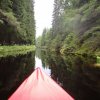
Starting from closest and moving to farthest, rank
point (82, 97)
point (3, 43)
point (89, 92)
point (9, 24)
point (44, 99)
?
point (44, 99), point (82, 97), point (89, 92), point (9, 24), point (3, 43)

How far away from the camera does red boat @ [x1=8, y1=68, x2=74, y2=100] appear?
19.0ft

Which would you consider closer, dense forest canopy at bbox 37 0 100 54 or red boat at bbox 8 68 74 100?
red boat at bbox 8 68 74 100

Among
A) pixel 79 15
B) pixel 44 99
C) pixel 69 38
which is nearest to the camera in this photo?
pixel 44 99

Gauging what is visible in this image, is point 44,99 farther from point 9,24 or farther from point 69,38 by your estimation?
point 69,38

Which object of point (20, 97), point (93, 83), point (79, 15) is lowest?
point (93, 83)

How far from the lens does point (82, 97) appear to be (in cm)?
1235

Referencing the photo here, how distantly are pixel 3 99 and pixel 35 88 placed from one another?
543 centimetres

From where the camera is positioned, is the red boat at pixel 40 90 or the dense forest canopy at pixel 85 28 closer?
the red boat at pixel 40 90

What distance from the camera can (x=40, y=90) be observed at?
5.87 metres

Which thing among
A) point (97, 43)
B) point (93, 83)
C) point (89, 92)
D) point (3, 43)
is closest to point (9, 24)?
point (3, 43)

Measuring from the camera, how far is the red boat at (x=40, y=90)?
5781 millimetres

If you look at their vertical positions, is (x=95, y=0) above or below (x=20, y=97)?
above

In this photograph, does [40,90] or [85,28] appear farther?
[85,28]

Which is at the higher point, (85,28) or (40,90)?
(85,28)
